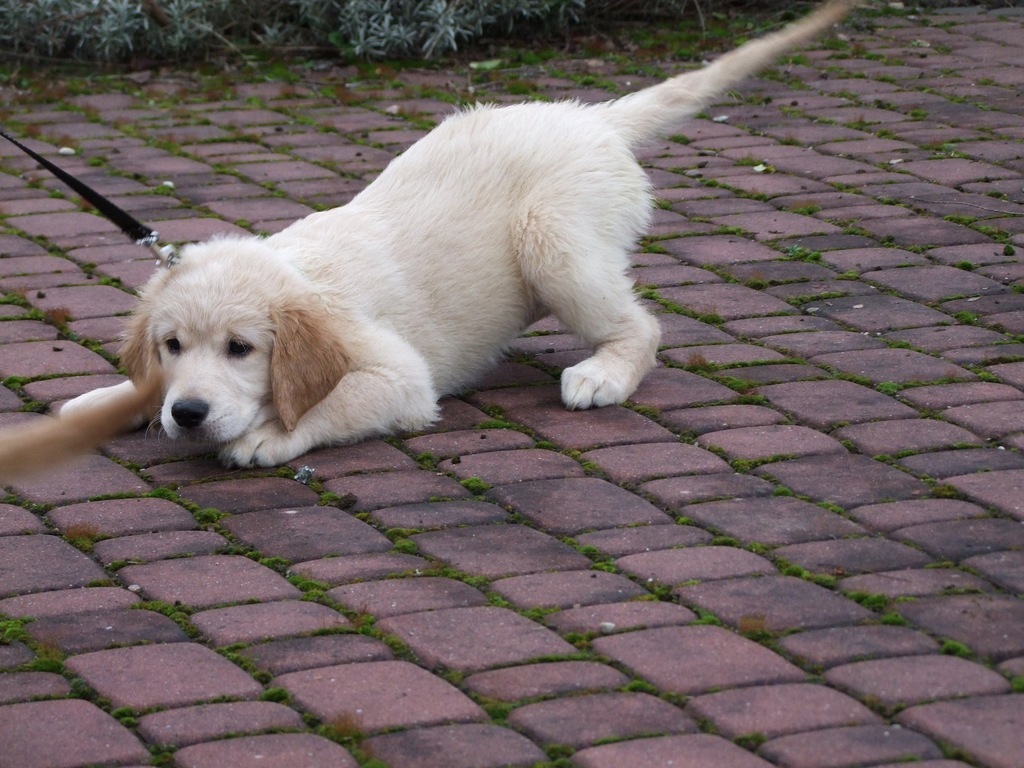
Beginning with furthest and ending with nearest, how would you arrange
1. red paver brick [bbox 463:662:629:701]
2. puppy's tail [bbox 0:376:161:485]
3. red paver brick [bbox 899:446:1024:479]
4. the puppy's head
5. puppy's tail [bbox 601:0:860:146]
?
puppy's tail [bbox 601:0:860:146], the puppy's head, red paver brick [bbox 899:446:1024:479], red paver brick [bbox 463:662:629:701], puppy's tail [bbox 0:376:161:485]

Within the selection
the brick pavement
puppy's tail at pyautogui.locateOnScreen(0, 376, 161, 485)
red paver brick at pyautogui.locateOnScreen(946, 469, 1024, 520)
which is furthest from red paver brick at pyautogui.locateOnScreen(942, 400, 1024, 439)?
puppy's tail at pyautogui.locateOnScreen(0, 376, 161, 485)

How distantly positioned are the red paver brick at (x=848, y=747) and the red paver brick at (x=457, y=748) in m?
0.45

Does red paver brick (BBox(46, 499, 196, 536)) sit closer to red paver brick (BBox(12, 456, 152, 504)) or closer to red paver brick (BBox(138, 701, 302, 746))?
red paver brick (BBox(12, 456, 152, 504))

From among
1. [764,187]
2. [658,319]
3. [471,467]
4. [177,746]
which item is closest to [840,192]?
[764,187]

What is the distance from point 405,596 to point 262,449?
1.05m

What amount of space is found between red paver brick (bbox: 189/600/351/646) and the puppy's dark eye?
107 centimetres

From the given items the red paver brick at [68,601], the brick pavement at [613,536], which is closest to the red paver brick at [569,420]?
the brick pavement at [613,536]

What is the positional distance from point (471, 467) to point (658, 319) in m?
1.41

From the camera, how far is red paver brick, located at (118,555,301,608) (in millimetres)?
3650

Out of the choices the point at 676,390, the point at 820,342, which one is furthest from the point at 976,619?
the point at 820,342

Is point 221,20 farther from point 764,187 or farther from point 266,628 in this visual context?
point 266,628

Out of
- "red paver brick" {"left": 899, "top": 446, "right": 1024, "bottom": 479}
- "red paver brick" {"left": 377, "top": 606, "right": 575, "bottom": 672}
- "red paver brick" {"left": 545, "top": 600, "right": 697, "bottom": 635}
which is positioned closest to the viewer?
Answer: "red paver brick" {"left": 377, "top": 606, "right": 575, "bottom": 672}

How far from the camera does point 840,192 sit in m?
6.88

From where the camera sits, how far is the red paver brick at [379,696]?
3.06m
